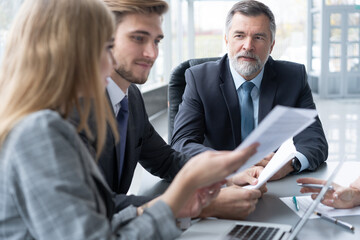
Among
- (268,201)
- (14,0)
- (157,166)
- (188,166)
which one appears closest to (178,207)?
(188,166)

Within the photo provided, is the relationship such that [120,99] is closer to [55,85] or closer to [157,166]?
[157,166]

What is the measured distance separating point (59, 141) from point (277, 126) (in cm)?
44

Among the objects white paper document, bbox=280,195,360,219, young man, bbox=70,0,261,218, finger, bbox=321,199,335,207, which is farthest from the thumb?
finger, bbox=321,199,335,207

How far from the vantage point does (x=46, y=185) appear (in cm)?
72

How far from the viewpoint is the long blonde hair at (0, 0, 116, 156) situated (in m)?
0.79

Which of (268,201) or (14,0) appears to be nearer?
(268,201)

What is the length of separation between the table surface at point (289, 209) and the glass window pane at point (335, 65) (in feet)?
30.4

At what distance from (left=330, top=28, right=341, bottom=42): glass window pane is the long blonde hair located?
10.3 metres

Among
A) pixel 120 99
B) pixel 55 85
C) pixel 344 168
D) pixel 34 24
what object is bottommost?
pixel 344 168

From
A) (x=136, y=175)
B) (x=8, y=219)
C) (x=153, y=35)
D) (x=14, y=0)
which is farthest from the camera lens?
(x=136, y=175)

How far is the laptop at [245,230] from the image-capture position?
1.00 metres

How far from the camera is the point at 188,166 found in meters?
0.87

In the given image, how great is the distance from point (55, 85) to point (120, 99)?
2.28 ft

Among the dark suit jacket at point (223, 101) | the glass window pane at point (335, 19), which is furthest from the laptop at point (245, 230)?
the glass window pane at point (335, 19)
